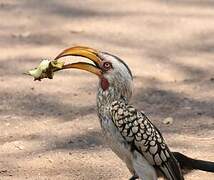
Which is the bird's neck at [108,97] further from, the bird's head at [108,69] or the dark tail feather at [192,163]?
the dark tail feather at [192,163]

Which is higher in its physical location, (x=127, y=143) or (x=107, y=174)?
(x=127, y=143)

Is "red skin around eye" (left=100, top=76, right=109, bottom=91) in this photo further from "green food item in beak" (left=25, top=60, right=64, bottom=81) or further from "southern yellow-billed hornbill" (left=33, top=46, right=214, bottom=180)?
"green food item in beak" (left=25, top=60, right=64, bottom=81)

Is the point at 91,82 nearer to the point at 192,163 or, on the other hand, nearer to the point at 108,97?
the point at 192,163

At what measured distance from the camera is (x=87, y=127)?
5.76 m

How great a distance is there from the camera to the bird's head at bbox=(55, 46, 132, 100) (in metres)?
4.21

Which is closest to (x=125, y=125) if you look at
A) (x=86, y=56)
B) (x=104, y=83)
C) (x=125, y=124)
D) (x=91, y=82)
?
(x=125, y=124)

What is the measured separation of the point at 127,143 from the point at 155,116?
1727mm

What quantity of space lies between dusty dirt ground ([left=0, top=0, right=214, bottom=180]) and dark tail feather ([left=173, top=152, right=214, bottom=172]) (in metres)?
0.30

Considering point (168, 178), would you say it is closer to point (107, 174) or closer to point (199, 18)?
point (107, 174)

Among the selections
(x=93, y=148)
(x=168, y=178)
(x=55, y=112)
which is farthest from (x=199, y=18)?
(x=168, y=178)

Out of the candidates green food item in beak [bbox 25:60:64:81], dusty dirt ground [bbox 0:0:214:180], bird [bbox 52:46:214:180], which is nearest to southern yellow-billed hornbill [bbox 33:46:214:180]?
bird [bbox 52:46:214:180]

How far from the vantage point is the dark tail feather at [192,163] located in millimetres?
4648

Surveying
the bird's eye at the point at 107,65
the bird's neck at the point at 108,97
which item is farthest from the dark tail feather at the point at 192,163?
the bird's eye at the point at 107,65

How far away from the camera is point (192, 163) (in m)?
4.70
